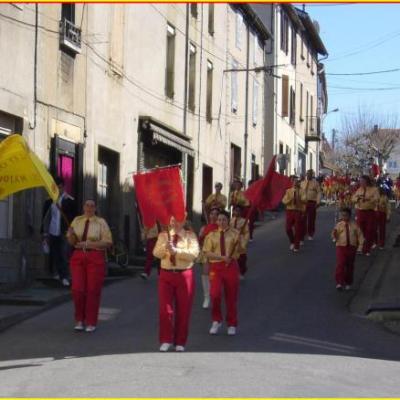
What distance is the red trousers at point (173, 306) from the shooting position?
1164 cm

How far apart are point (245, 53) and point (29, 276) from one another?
67.2 ft

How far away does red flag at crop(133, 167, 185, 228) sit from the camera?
1187 cm

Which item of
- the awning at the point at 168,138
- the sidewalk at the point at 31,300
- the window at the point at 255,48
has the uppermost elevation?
the window at the point at 255,48

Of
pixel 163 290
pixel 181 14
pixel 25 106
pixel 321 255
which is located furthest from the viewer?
pixel 181 14

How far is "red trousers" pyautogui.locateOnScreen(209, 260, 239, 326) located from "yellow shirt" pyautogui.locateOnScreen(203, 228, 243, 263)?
14 cm

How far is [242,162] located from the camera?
36.2 meters

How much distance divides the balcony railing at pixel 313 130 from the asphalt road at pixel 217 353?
1400 inches

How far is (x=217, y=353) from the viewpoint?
37.3ft

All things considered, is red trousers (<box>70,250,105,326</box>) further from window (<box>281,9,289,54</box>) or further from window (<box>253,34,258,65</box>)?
window (<box>281,9,289,54</box>)

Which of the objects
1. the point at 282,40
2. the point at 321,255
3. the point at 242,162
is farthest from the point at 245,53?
the point at 321,255

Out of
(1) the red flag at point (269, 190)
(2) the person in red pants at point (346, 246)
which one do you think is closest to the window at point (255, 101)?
(2) the person in red pants at point (346, 246)

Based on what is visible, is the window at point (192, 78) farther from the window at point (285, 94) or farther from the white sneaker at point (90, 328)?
the white sneaker at point (90, 328)

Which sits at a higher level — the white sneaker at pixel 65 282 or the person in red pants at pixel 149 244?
the person in red pants at pixel 149 244

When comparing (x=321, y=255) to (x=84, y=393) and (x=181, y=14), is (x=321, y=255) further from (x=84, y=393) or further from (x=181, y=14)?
(x=84, y=393)
